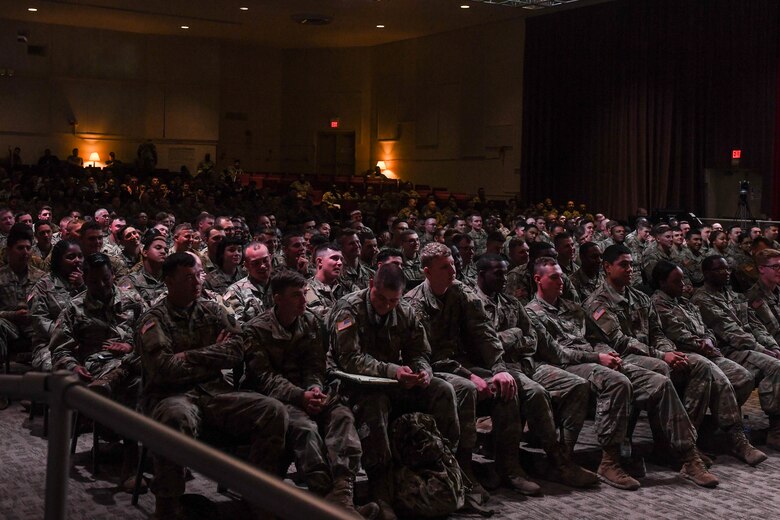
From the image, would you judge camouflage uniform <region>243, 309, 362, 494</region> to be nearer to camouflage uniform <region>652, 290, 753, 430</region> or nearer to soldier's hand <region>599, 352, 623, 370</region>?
soldier's hand <region>599, 352, 623, 370</region>

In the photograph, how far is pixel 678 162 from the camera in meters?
17.4

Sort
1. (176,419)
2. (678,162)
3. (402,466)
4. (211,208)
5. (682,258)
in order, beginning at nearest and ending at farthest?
(176,419), (402,466), (682,258), (211,208), (678,162)

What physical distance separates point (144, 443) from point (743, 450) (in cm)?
439

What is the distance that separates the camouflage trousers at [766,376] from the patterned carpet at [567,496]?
1.74 feet

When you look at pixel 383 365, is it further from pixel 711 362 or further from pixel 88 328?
pixel 711 362

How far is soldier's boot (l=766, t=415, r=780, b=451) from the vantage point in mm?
5277

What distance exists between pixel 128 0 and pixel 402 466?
17599 mm

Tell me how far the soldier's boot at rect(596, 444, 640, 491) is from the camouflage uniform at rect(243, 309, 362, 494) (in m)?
1.50

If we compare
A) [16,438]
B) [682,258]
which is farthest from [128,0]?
[16,438]

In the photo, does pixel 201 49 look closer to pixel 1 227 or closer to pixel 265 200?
pixel 265 200

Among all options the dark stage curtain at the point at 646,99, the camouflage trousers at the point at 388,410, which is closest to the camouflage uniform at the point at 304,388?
the camouflage trousers at the point at 388,410

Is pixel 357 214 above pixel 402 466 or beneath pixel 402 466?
above

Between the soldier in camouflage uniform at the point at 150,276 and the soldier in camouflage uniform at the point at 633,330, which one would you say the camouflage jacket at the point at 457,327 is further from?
the soldier in camouflage uniform at the point at 150,276

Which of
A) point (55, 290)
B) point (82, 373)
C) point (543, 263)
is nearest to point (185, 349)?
point (82, 373)
